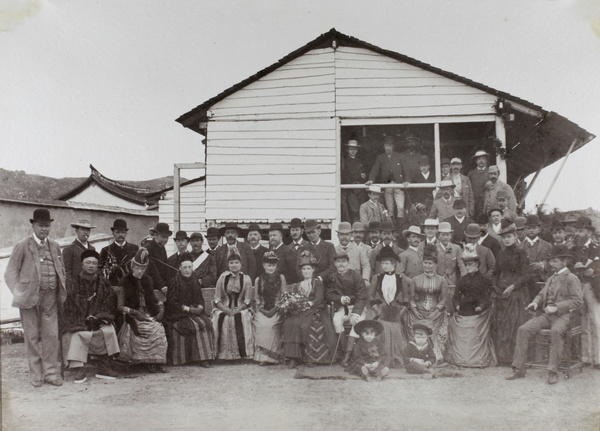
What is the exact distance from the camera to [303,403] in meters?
5.77

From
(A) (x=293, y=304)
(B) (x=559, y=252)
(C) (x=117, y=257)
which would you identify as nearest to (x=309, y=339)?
(A) (x=293, y=304)

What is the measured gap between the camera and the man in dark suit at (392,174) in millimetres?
9469

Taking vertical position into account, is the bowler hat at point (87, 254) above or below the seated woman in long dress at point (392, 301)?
above

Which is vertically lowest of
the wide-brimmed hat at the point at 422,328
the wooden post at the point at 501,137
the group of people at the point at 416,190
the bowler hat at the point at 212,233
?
the wide-brimmed hat at the point at 422,328

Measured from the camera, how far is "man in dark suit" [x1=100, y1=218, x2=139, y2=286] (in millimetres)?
7531

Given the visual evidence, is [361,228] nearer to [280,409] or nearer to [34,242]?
[280,409]

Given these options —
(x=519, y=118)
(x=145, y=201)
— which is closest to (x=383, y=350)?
(x=519, y=118)

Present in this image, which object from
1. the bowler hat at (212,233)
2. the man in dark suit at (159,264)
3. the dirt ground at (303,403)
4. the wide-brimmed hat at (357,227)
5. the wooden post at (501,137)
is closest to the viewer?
the dirt ground at (303,403)

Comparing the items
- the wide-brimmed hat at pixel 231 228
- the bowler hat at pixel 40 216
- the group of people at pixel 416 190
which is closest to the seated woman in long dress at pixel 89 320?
the bowler hat at pixel 40 216

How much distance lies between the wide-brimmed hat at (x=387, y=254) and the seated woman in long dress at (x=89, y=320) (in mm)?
3683

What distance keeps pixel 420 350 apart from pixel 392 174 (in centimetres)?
375

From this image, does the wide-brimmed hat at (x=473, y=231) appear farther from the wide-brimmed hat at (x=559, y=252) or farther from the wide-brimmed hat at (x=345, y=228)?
the wide-brimmed hat at (x=345, y=228)

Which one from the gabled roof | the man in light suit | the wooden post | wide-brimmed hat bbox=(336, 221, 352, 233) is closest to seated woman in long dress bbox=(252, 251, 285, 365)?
wide-brimmed hat bbox=(336, 221, 352, 233)

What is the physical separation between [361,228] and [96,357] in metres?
4.28
